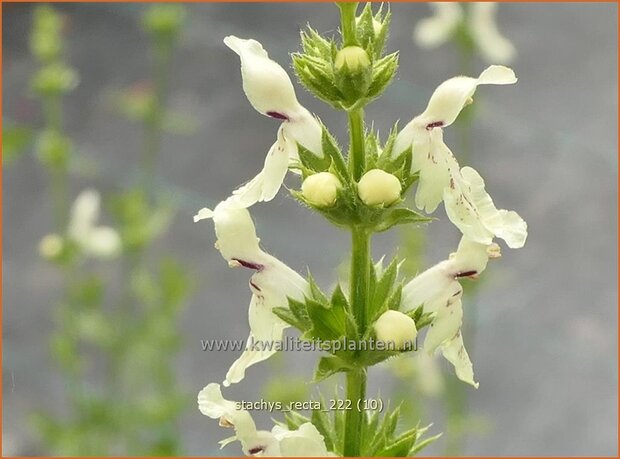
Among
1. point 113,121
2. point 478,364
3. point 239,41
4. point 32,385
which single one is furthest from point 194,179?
point 239,41

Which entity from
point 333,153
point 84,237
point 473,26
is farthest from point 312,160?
point 84,237

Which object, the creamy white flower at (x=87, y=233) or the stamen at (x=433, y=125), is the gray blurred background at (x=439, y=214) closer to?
the creamy white flower at (x=87, y=233)

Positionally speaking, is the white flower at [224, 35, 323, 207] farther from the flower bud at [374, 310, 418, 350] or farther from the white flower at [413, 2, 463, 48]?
the white flower at [413, 2, 463, 48]

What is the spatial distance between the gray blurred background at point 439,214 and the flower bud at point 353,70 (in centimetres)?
142

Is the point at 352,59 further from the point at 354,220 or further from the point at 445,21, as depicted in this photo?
the point at 445,21

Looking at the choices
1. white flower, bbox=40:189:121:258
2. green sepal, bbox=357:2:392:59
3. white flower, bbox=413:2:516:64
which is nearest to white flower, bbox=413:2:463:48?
white flower, bbox=413:2:516:64

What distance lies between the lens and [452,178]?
0.59m

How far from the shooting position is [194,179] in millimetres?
2449

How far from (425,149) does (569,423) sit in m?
1.66

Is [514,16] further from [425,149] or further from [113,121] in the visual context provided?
[425,149]

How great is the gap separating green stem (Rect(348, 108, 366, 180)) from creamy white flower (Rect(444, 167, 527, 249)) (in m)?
0.06

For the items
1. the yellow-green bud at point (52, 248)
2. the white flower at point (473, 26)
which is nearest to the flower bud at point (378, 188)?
the white flower at point (473, 26)

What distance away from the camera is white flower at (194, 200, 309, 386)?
2.04 ft

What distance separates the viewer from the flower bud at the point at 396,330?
56cm
